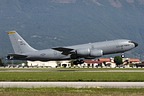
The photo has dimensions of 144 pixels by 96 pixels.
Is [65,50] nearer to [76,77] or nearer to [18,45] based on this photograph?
[18,45]

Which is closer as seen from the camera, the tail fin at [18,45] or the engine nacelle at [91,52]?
the engine nacelle at [91,52]

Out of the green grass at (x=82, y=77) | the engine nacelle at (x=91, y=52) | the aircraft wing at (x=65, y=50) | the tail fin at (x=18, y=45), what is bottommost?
Result: the green grass at (x=82, y=77)

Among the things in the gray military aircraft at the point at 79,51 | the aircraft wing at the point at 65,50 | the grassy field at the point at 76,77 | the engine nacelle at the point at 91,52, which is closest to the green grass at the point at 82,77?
the grassy field at the point at 76,77

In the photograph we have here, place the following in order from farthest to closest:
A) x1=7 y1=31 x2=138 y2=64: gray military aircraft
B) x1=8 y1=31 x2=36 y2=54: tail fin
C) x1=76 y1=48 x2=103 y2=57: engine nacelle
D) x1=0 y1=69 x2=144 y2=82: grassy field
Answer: x1=8 y1=31 x2=36 y2=54: tail fin
x1=7 y1=31 x2=138 y2=64: gray military aircraft
x1=76 y1=48 x2=103 y2=57: engine nacelle
x1=0 y1=69 x2=144 y2=82: grassy field

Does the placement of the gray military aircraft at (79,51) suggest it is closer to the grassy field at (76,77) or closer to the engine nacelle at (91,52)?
the engine nacelle at (91,52)

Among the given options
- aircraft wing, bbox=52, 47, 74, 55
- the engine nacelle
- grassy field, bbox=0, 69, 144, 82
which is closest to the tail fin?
aircraft wing, bbox=52, 47, 74, 55

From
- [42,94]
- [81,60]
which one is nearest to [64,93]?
[42,94]

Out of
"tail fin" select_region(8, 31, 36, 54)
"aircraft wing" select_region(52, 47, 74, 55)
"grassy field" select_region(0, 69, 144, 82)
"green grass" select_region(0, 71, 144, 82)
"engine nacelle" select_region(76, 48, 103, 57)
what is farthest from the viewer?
"tail fin" select_region(8, 31, 36, 54)

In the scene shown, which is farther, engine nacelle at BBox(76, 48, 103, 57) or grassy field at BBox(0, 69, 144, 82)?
engine nacelle at BBox(76, 48, 103, 57)

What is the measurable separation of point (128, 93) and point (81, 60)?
5427cm

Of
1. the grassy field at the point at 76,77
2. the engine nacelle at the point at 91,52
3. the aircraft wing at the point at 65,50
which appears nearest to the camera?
the grassy field at the point at 76,77

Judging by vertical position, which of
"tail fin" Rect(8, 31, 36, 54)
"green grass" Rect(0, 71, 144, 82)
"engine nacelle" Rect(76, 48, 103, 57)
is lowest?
"green grass" Rect(0, 71, 144, 82)

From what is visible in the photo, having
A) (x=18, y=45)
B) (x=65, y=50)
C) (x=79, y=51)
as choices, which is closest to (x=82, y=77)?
(x=79, y=51)

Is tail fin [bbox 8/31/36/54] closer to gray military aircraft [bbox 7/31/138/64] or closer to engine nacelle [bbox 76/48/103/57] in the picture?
gray military aircraft [bbox 7/31/138/64]
